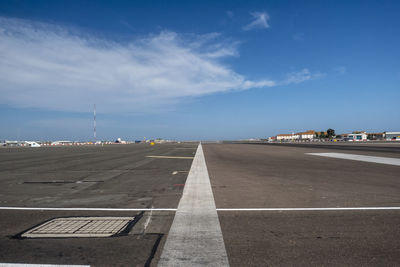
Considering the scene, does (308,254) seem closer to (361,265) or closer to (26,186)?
(361,265)

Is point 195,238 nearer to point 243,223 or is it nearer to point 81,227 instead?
point 243,223

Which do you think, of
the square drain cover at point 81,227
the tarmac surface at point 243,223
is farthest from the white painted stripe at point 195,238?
the square drain cover at point 81,227

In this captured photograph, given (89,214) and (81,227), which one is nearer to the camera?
(81,227)

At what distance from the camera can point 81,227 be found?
414 cm

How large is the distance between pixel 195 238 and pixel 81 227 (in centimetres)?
215

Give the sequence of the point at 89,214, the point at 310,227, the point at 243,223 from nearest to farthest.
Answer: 1. the point at 310,227
2. the point at 243,223
3. the point at 89,214

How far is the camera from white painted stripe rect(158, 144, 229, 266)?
2.98 meters

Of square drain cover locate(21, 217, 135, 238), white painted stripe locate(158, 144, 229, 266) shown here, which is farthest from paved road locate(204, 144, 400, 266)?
square drain cover locate(21, 217, 135, 238)

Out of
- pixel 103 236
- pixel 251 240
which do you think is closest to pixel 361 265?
pixel 251 240

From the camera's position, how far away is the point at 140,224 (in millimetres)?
4238

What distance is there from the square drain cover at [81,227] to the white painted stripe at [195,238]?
3.37ft

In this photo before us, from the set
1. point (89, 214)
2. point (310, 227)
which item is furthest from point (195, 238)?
point (89, 214)

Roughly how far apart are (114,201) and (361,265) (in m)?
5.27

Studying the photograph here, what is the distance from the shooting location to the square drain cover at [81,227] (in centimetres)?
382
